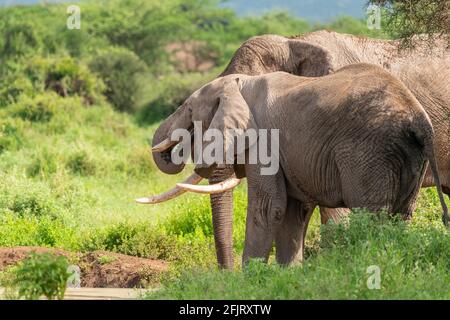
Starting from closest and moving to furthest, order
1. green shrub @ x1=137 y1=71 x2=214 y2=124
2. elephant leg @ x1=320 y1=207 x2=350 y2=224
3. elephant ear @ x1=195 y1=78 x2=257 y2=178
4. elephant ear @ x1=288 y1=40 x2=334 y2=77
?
elephant ear @ x1=195 y1=78 x2=257 y2=178, elephant leg @ x1=320 y1=207 x2=350 y2=224, elephant ear @ x1=288 y1=40 x2=334 y2=77, green shrub @ x1=137 y1=71 x2=214 y2=124

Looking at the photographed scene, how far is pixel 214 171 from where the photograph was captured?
28.7 feet

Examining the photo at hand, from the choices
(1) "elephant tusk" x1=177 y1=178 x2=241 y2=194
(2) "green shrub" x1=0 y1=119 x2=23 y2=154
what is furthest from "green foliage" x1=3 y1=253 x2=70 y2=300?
(2) "green shrub" x1=0 y1=119 x2=23 y2=154

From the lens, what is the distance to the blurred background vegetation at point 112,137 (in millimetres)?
10688

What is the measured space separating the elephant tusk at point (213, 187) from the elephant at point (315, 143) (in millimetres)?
11

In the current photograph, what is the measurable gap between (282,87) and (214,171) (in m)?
0.88

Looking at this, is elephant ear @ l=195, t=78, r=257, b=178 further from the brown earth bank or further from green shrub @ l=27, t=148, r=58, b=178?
green shrub @ l=27, t=148, r=58, b=178

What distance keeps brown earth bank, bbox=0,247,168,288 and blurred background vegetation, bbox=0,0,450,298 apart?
0.25 m

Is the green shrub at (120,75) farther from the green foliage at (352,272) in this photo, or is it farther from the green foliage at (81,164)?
the green foliage at (352,272)

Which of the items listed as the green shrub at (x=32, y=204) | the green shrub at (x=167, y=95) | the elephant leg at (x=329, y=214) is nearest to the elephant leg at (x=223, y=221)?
the elephant leg at (x=329, y=214)

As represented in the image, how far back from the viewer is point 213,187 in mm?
8625

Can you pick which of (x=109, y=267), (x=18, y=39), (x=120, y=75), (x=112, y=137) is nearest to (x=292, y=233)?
(x=109, y=267)

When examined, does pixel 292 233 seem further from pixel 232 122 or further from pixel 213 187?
pixel 232 122

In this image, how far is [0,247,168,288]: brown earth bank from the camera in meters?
9.66
